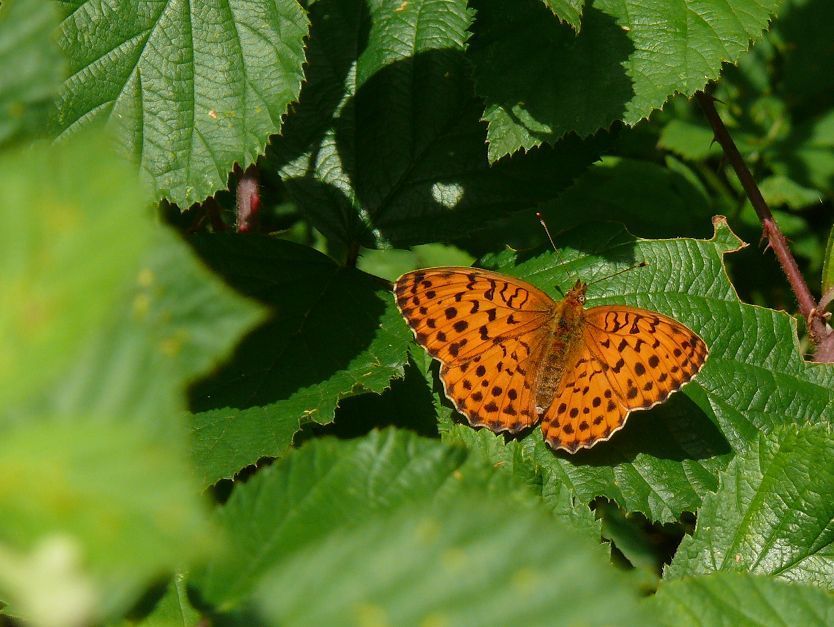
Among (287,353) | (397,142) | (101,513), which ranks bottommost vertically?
(287,353)

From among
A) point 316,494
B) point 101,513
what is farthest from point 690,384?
point 101,513

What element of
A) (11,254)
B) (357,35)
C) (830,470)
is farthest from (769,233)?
(11,254)

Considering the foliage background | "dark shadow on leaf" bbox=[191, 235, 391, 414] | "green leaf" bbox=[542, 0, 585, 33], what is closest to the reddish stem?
the foliage background

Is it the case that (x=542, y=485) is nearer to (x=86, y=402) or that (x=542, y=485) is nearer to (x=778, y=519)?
(x=778, y=519)

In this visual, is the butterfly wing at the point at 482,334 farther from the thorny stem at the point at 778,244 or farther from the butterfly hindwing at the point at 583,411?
the thorny stem at the point at 778,244

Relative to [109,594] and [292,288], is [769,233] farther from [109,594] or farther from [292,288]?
[109,594]

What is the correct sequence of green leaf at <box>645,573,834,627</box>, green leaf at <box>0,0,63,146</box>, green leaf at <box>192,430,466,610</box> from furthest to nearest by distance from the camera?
green leaf at <box>645,573,834,627</box>, green leaf at <box>192,430,466,610</box>, green leaf at <box>0,0,63,146</box>

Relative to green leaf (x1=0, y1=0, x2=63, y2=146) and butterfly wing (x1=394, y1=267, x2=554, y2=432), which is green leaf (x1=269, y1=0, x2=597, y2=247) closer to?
butterfly wing (x1=394, y1=267, x2=554, y2=432)
